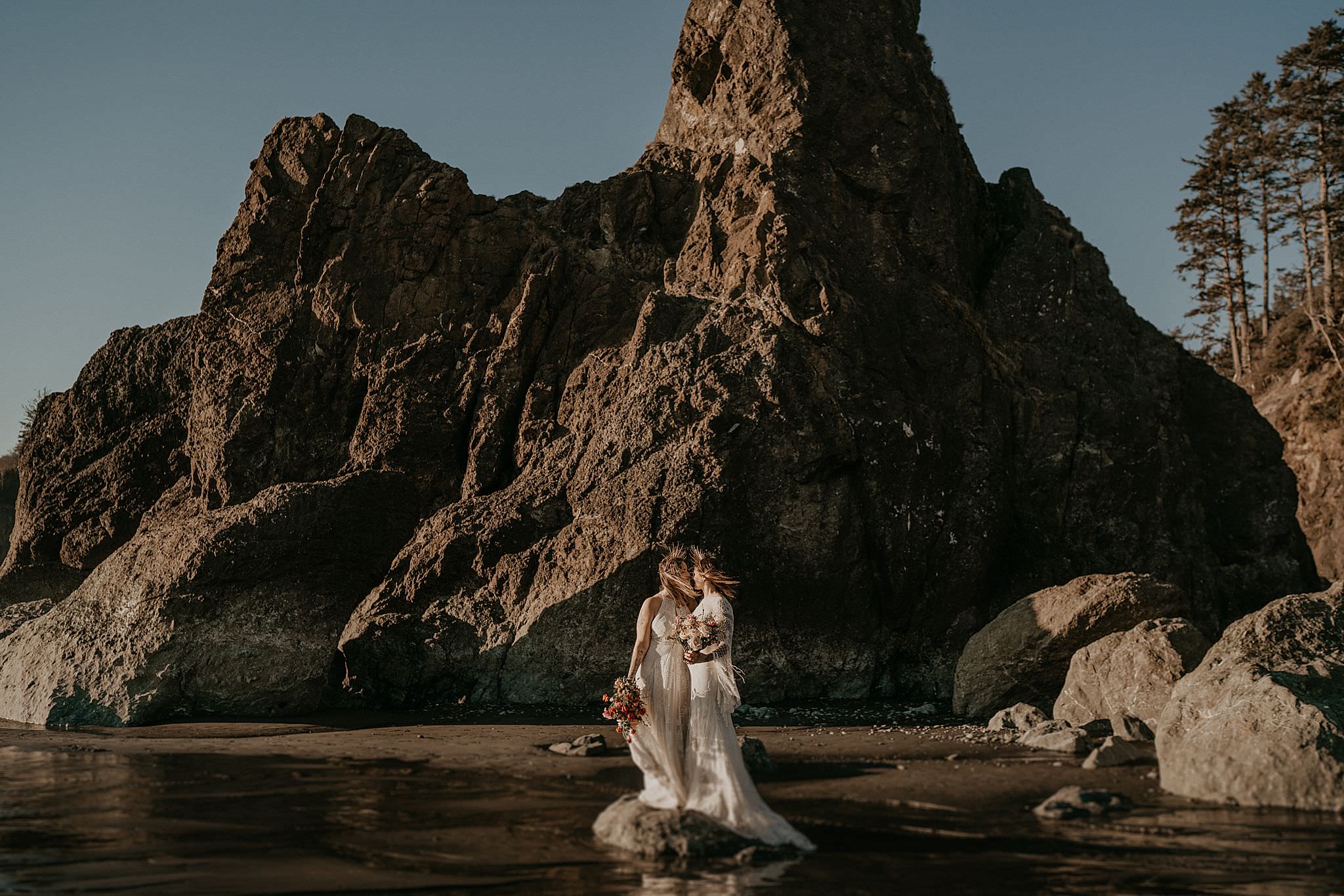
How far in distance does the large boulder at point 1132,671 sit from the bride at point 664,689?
239 inches

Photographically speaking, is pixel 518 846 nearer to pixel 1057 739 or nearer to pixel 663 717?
pixel 663 717

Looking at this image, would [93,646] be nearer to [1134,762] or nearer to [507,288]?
[507,288]

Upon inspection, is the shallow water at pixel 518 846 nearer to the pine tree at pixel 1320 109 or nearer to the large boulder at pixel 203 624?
the large boulder at pixel 203 624

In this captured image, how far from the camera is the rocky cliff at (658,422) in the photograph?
59.1ft

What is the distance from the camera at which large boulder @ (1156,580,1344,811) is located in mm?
9594

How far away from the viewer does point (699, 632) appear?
32.0 ft

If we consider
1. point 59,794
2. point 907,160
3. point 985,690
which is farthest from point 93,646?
point 907,160

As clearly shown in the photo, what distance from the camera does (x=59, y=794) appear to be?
1015 cm

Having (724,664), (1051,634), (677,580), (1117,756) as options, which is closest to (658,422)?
(1051,634)

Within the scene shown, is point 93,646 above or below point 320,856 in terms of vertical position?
above

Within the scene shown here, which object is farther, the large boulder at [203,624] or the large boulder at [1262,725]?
the large boulder at [203,624]

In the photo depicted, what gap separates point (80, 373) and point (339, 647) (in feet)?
39.0

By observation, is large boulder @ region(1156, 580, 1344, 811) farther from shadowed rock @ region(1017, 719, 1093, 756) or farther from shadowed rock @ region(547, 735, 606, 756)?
shadowed rock @ region(547, 735, 606, 756)

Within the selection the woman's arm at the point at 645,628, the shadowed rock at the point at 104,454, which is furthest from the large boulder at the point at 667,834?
the shadowed rock at the point at 104,454
